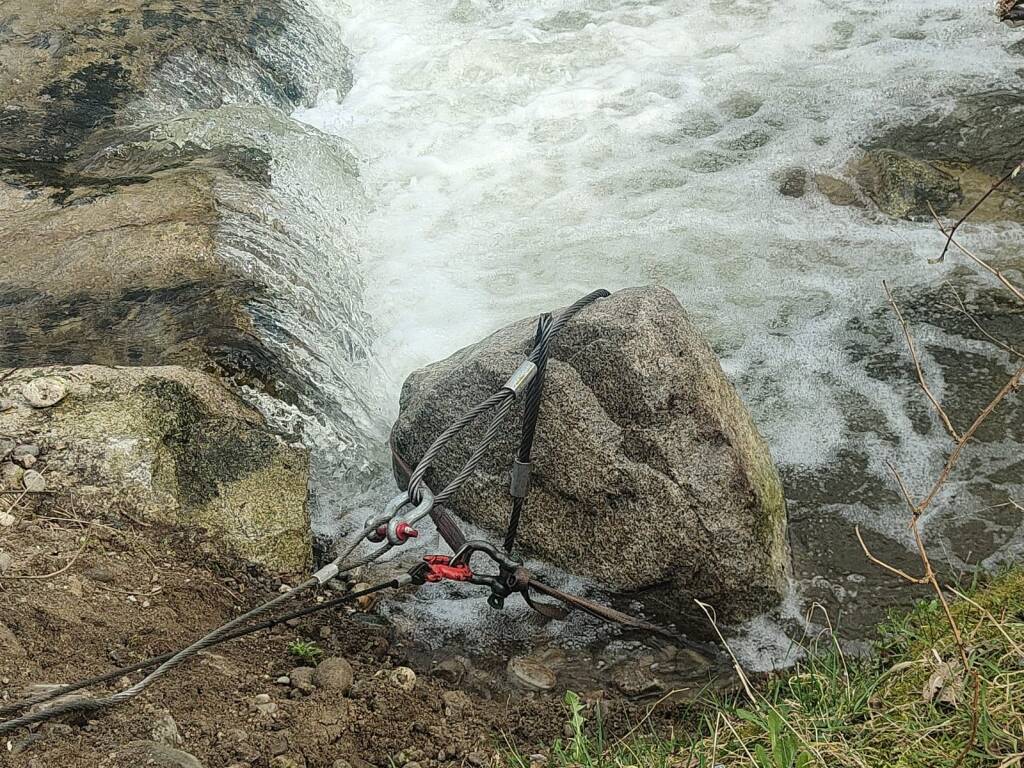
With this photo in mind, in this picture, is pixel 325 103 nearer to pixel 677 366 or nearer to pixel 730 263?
pixel 730 263

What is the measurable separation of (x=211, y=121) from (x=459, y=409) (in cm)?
369

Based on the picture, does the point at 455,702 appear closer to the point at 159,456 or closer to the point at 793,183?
the point at 159,456

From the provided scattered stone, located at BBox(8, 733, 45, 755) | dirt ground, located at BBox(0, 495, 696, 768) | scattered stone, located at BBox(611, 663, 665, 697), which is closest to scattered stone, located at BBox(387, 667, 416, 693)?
dirt ground, located at BBox(0, 495, 696, 768)

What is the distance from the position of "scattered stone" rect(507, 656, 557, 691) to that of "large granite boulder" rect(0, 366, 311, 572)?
0.95 meters

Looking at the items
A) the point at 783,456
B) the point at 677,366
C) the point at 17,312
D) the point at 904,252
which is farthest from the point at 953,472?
the point at 17,312

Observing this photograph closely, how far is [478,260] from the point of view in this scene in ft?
20.2

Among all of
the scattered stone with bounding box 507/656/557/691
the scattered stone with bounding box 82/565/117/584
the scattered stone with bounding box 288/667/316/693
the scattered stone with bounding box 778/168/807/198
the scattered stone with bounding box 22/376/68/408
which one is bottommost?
the scattered stone with bounding box 507/656/557/691

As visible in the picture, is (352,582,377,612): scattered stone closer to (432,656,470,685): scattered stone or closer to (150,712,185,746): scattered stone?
(432,656,470,685): scattered stone

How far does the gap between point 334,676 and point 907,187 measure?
5.01m

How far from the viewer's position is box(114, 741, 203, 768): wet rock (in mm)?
2418

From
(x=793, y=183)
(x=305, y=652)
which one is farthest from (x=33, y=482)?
(x=793, y=183)

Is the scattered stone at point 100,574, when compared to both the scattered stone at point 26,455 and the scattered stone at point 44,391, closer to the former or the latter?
the scattered stone at point 26,455

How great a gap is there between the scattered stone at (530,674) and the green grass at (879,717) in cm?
19

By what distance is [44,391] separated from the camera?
361 centimetres
